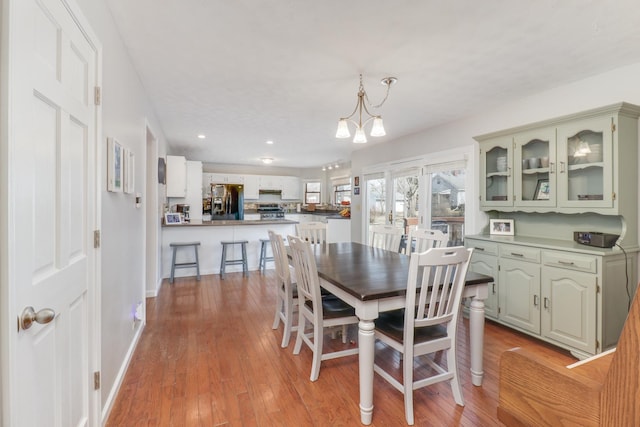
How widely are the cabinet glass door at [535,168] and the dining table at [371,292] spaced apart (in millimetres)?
1399

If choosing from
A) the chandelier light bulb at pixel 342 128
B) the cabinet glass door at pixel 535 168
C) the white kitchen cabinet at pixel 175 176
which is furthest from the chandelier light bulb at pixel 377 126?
the white kitchen cabinet at pixel 175 176

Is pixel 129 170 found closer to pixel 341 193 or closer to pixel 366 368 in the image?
pixel 366 368

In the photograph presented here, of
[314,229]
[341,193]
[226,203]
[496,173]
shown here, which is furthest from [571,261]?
[226,203]

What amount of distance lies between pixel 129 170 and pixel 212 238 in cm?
300

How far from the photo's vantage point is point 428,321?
1739 millimetres

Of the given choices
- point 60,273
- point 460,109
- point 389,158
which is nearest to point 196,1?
point 60,273

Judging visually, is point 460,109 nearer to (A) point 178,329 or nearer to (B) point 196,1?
(B) point 196,1

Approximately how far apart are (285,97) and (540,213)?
2.87m

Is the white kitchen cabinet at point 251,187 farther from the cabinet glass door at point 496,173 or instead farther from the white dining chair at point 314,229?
the cabinet glass door at point 496,173

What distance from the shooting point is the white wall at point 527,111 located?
8.18 ft

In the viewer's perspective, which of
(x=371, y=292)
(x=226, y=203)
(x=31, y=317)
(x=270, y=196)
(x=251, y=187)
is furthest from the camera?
(x=270, y=196)

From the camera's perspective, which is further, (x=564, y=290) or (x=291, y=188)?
(x=291, y=188)

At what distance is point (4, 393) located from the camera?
0.88m

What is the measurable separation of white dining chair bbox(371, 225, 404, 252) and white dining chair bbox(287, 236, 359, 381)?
1.16m
